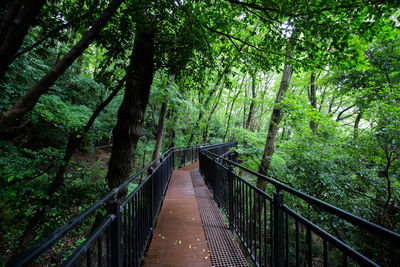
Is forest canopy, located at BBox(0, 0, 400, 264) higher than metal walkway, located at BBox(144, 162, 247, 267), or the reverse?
forest canopy, located at BBox(0, 0, 400, 264)

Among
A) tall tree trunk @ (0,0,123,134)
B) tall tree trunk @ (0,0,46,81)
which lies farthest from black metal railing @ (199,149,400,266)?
tall tree trunk @ (0,0,46,81)

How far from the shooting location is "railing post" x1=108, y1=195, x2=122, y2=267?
5.11 feet

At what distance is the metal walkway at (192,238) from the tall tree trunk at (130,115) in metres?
1.15

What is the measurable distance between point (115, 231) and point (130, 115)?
86.0 inches

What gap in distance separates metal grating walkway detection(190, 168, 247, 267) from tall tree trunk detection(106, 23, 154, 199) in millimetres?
1820

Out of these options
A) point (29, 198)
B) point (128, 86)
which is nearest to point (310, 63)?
point (128, 86)

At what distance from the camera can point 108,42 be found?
3295mm

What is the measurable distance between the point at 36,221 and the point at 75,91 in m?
7.12

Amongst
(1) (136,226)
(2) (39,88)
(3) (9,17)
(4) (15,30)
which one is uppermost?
(3) (9,17)

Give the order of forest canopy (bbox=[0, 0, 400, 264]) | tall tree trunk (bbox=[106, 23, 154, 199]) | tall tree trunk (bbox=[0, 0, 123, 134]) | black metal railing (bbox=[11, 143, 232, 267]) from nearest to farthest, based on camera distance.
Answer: black metal railing (bbox=[11, 143, 232, 267]), tall tree trunk (bbox=[0, 0, 123, 134]), forest canopy (bbox=[0, 0, 400, 264]), tall tree trunk (bbox=[106, 23, 154, 199])

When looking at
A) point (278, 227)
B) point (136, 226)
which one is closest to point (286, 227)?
point (278, 227)

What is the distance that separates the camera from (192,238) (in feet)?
9.57

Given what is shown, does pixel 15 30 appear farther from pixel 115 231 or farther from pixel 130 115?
pixel 130 115

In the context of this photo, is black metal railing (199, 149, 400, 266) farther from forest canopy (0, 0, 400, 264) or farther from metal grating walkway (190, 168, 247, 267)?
forest canopy (0, 0, 400, 264)
